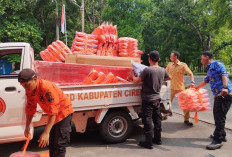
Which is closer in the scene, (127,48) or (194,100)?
(194,100)

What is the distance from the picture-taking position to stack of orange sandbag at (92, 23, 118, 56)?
567cm

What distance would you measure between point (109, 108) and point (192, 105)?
6.34 feet

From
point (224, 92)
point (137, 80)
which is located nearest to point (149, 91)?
point (137, 80)

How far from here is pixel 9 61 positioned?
4.76 meters

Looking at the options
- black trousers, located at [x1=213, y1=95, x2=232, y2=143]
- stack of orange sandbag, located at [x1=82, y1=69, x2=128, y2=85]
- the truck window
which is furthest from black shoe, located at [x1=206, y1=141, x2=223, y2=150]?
the truck window

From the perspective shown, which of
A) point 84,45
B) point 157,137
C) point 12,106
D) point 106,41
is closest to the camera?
point 12,106

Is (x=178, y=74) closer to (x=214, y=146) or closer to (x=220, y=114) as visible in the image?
(x=220, y=114)

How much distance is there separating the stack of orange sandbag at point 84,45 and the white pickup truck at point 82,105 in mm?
1128

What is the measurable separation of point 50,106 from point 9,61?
2.59 m

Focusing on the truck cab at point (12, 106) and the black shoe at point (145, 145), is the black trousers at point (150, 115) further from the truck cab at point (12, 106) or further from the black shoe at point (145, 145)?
the truck cab at point (12, 106)

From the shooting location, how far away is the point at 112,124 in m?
4.87

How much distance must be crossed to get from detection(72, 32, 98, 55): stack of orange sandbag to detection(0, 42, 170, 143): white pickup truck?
3.70 feet

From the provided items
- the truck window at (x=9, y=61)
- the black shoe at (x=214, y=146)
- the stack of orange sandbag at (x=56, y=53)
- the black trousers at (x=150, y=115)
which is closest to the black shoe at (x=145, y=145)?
the black trousers at (x=150, y=115)

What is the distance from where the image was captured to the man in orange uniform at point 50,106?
2592mm
